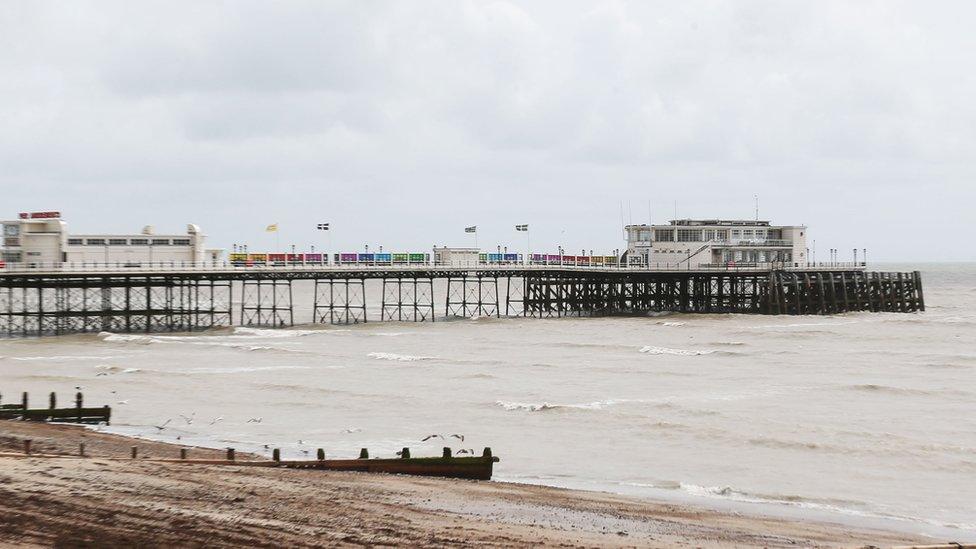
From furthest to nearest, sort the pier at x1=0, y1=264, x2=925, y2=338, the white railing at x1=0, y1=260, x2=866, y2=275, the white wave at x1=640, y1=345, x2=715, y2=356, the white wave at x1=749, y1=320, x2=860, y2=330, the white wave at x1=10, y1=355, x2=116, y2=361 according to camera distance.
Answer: the white wave at x1=749, y1=320, x2=860, y2=330 < the pier at x1=0, y1=264, x2=925, y2=338 < the white railing at x1=0, y1=260, x2=866, y2=275 < the white wave at x1=640, y1=345, x2=715, y2=356 < the white wave at x1=10, y1=355, x2=116, y2=361

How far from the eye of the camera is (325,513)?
1889 cm

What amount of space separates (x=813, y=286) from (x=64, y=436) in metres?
67.4

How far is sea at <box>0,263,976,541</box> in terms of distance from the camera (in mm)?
26781

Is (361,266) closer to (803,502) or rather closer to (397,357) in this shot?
(397,357)

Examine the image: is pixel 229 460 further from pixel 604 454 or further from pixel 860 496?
pixel 860 496

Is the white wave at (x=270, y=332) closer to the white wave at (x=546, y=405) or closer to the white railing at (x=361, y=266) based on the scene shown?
the white railing at (x=361, y=266)

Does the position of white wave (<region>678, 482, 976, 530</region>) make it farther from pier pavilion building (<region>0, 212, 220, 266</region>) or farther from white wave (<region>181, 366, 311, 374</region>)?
pier pavilion building (<region>0, 212, 220, 266</region>)

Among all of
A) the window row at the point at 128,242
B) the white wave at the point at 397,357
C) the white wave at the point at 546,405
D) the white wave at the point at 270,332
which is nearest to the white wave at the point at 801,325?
the white wave at the point at 397,357

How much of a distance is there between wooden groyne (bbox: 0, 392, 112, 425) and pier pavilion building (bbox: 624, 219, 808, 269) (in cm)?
6150

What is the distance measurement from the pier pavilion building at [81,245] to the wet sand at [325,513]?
151 feet

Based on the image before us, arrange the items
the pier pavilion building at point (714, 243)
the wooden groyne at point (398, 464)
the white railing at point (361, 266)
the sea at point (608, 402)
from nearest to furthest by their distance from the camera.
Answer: the wooden groyne at point (398, 464), the sea at point (608, 402), the white railing at point (361, 266), the pier pavilion building at point (714, 243)

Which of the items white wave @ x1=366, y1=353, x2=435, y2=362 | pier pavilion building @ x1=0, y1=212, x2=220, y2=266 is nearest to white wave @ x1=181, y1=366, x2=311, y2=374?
white wave @ x1=366, y1=353, x2=435, y2=362

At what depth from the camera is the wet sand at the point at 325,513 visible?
1662cm

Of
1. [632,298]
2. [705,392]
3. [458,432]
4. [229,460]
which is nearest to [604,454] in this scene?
[458,432]
